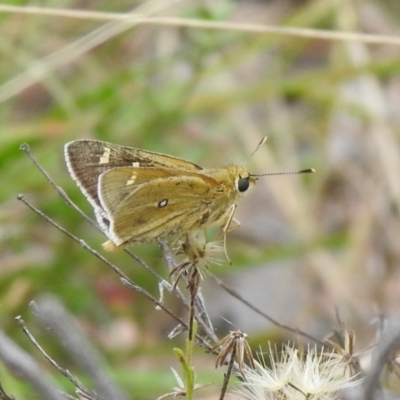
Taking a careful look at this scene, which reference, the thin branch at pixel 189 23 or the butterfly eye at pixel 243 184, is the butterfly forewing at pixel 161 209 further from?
the thin branch at pixel 189 23

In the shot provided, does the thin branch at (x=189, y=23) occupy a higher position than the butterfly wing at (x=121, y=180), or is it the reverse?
the thin branch at (x=189, y=23)

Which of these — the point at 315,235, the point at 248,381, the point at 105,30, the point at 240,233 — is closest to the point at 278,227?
the point at 240,233

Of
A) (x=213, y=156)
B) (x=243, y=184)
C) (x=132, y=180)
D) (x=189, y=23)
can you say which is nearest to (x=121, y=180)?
(x=132, y=180)

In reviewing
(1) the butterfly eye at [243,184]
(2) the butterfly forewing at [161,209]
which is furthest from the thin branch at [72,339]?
(1) the butterfly eye at [243,184]

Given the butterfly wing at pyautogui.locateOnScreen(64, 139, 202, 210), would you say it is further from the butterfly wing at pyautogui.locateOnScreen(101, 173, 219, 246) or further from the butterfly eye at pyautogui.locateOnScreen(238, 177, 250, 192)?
the butterfly eye at pyautogui.locateOnScreen(238, 177, 250, 192)

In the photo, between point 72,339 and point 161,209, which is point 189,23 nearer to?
point 161,209
